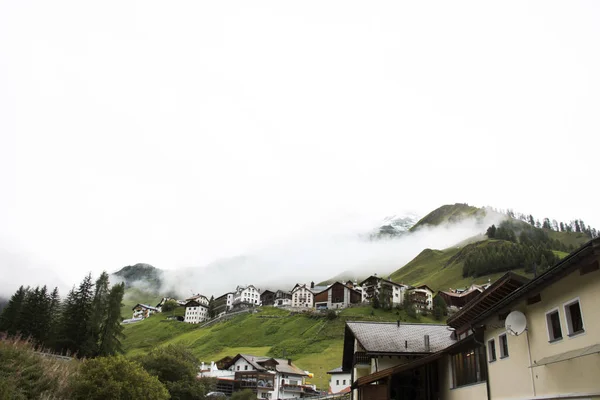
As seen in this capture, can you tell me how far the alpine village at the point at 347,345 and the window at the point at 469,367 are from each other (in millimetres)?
95

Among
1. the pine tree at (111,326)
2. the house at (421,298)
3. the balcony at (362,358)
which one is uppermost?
the house at (421,298)

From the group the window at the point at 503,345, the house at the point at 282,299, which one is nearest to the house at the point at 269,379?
the window at the point at 503,345

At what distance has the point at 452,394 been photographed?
2545cm

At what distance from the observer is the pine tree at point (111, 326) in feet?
224

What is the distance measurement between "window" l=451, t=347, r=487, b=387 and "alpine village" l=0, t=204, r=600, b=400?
0.10 meters

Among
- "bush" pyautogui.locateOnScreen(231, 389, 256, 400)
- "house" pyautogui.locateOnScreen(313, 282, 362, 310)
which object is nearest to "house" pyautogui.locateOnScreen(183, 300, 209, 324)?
"house" pyautogui.locateOnScreen(313, 282, 362, 310)

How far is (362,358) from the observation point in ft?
103

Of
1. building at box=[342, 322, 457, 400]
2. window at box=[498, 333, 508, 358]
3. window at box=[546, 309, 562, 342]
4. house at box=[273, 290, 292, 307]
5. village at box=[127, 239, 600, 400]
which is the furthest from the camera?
house at box=[273, 290, 292, 307]

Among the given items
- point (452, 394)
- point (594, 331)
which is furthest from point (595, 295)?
point (452, 394)

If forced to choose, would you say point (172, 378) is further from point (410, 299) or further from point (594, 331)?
point (410, 299)

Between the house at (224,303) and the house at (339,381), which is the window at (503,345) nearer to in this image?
the house at (339,381)

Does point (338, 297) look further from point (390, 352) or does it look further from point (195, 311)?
point (390, 352)

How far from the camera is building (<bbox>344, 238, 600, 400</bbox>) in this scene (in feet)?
43.8

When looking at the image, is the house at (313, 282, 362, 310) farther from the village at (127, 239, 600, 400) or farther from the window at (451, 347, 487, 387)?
the window at (451, 347, 487, 387)
